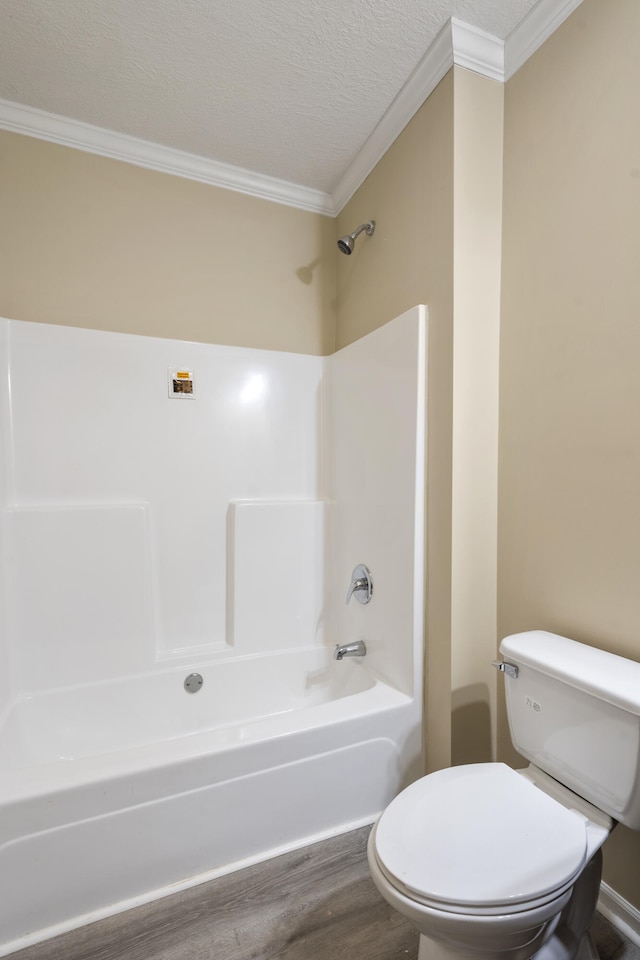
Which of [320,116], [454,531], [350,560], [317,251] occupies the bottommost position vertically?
[350,560]

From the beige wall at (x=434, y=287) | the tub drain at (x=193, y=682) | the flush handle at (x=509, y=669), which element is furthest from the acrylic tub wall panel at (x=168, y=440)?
the flush handle at (x=509, y=669)

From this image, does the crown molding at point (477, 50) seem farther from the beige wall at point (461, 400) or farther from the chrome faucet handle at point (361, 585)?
the chrome faucet handle at point (361, 585)

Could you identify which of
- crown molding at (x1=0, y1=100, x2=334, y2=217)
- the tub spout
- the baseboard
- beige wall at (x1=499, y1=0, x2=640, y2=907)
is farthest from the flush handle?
crown molding at (x1=0, y1=100, x2=334, y2=217)

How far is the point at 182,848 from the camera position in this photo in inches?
52.3

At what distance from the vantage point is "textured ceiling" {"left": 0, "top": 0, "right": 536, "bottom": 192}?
1.39 meters

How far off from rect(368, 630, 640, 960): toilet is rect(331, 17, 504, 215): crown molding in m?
1.79

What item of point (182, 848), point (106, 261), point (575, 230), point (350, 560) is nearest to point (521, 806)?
point (182, 848)

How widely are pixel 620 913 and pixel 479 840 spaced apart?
25.1 inches

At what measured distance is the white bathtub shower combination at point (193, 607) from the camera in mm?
1274

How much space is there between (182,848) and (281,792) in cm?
31

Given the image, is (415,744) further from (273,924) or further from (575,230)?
(575,230)

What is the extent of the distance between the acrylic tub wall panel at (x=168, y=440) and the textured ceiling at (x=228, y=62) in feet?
2.72

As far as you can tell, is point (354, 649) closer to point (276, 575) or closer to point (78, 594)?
point (276, 575)

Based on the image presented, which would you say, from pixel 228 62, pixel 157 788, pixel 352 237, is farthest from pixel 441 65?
pixel 157 788
